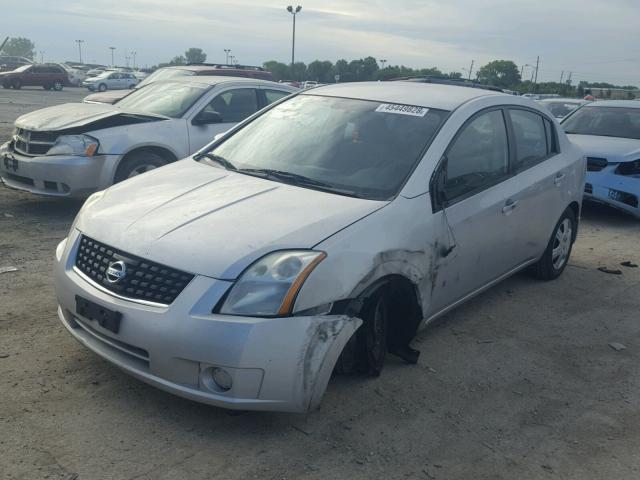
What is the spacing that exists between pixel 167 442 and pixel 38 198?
6.00m

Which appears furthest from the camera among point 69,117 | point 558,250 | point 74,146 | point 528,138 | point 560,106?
point 560,106

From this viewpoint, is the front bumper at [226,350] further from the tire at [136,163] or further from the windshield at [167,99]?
the windshield at [167,99]

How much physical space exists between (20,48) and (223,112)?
18281 centimetres

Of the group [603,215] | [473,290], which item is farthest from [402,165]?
[603,215]

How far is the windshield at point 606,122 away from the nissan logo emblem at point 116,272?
839 centimetres

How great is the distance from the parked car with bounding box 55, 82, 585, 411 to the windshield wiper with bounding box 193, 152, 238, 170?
0.02 metres

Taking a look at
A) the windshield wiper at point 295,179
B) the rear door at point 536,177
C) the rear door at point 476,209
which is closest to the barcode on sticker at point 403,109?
the rear door at point 476,209

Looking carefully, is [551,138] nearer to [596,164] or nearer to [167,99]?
[596,164]

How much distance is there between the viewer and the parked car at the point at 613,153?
8578 mm

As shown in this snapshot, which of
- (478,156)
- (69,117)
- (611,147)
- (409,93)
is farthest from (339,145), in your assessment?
(611,147)

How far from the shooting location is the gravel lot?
303 cm

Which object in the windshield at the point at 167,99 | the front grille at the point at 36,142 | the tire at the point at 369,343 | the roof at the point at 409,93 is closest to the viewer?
the tire at the point at 369,343

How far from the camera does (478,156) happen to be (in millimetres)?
4570

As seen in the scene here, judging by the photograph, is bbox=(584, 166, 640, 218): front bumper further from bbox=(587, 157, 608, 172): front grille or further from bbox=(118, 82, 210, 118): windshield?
bbox=(118, 82, 210, 118): windshield
